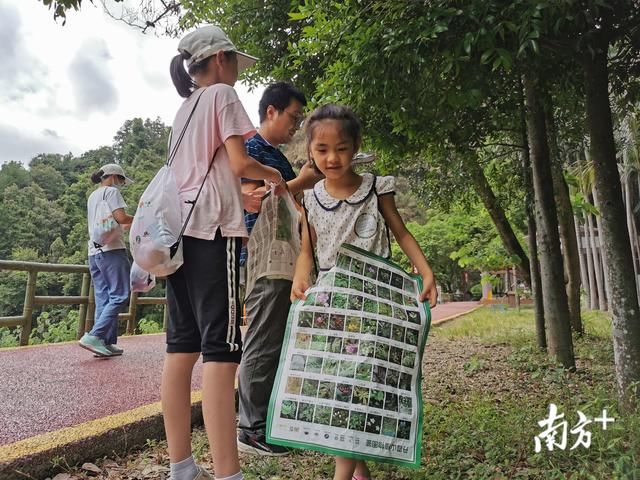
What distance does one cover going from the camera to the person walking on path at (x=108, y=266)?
13.5ft

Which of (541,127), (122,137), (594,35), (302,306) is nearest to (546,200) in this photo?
(541,127)

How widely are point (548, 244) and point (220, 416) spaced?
3.20m

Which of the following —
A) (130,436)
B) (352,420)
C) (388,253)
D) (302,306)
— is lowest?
(130,436)

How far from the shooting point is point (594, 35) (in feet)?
8.30

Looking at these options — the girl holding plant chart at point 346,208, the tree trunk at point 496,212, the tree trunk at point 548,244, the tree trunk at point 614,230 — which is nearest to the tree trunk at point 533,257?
the tree trunk at point 496,212

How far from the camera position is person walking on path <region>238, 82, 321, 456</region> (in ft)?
7.28

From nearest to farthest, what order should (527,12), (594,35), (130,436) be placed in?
(527,12) < (130,436) < (594,35)

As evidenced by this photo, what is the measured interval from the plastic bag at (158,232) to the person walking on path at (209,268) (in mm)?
47

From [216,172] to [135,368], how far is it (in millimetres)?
2823

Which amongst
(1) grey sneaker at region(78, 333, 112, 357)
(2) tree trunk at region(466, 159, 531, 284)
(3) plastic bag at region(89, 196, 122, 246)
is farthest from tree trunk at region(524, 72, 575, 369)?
(1) grey sneaker at region(78, 333, 112, 357)

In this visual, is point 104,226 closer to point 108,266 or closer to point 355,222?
point 108,266

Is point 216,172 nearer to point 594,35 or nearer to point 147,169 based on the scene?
point 594,35

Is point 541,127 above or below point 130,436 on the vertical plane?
above

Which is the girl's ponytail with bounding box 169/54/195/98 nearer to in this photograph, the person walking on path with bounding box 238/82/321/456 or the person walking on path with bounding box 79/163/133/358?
the person walking on path with bounding box 238/82/321/456
